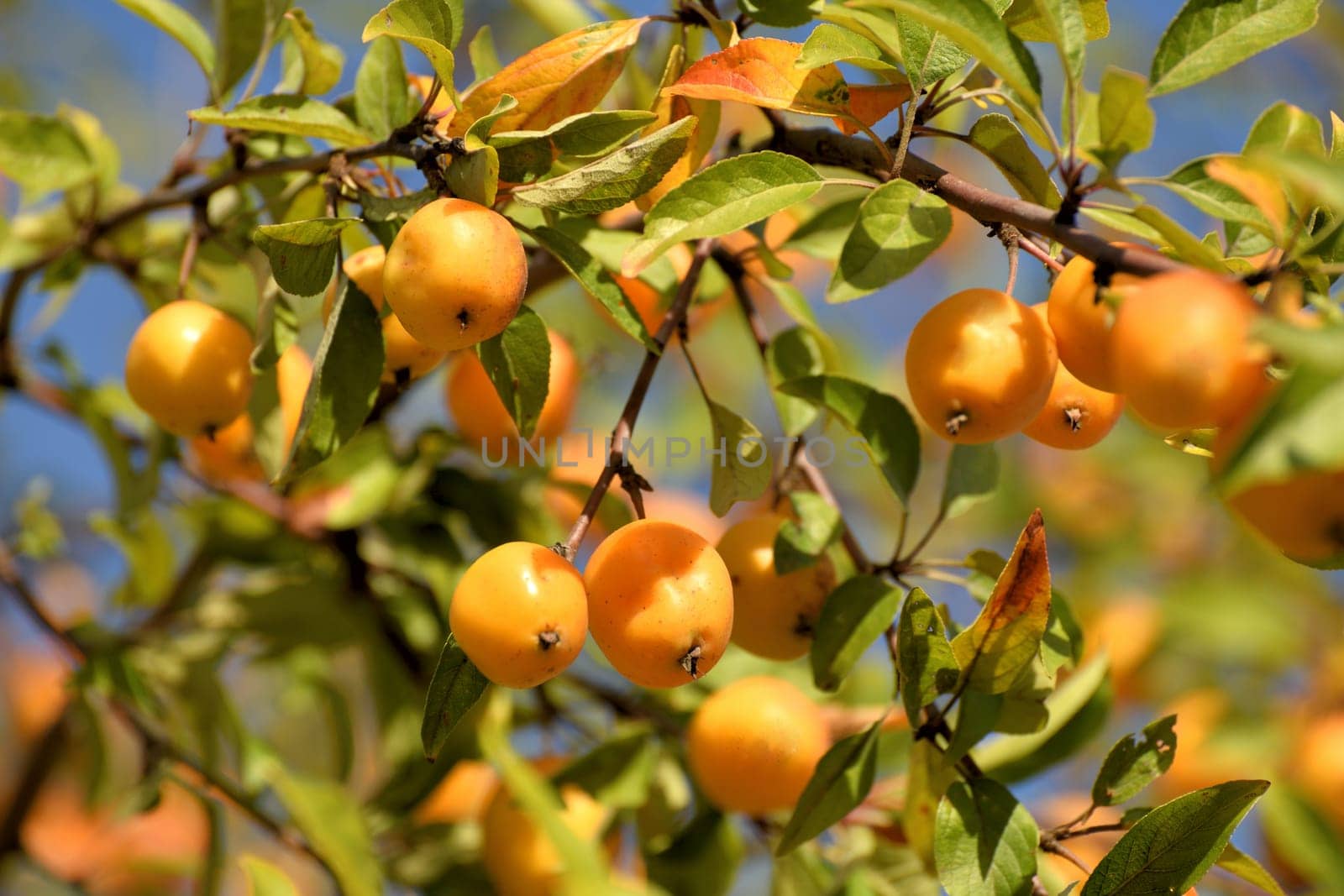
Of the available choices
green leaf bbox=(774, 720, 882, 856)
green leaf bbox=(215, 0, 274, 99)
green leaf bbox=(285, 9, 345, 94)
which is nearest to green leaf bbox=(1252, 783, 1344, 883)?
green leaf bbox=(774, 720, 882, 856)

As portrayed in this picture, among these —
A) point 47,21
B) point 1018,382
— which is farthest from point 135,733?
point 47,21

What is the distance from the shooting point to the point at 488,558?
1046 mm

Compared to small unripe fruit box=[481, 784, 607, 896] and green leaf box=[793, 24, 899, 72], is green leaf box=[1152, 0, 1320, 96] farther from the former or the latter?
small unripe fruit box=[481, 784, 607, 896]

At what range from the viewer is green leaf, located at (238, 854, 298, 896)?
1.37m

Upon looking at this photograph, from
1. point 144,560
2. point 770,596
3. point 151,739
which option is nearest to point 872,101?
point 770,596

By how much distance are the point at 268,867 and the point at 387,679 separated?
0.67 meters

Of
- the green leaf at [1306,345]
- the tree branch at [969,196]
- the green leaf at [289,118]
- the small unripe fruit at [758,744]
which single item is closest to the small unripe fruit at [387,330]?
the green leaf at [289,118]

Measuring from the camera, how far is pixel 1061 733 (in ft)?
5.34

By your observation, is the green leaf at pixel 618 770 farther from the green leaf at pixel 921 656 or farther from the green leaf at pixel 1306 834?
the green leaf at pixel 1306 834

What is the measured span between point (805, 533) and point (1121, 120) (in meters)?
0.57

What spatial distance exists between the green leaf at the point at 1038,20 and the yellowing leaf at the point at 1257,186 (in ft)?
1.02

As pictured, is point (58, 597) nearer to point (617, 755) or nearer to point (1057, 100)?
point (617, 755)

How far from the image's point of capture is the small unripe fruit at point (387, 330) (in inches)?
50.6

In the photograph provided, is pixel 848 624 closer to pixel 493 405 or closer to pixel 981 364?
pixel 981 364
